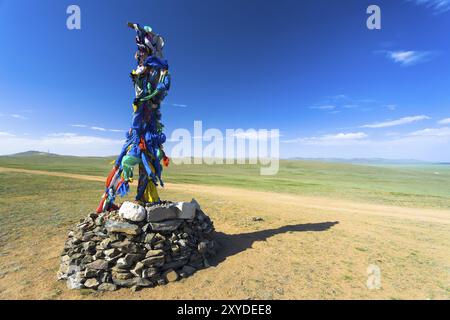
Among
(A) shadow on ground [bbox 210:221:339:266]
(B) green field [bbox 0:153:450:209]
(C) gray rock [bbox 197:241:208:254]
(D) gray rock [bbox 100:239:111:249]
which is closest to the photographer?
(D) gray rock [bbox 100:239:111:249]

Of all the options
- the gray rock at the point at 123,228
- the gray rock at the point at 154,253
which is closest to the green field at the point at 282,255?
the gray rock at the point at 154,253


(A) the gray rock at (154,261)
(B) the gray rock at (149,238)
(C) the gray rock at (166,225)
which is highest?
(C) the gray rock at (166,225)

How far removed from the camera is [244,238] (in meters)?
12.5

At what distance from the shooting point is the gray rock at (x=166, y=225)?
8.87 m

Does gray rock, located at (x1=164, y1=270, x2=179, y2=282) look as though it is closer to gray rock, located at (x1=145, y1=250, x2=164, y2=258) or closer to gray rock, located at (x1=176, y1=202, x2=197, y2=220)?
gray rock, located at (x1=145, y1=250, x2=164, y2=258)

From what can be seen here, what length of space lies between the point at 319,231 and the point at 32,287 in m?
14.8

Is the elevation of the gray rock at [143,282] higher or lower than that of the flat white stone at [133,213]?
lower

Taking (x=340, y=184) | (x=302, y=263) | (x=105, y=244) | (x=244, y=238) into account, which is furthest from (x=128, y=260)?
(x=340, y=184)

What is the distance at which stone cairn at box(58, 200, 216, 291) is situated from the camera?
26.0 ft

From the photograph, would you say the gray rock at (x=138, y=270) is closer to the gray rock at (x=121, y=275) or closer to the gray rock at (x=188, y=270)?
the gray rock at (x=121, y=275)

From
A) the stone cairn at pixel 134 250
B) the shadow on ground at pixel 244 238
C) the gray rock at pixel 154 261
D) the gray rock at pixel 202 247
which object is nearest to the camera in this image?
the stone cairn at pixel 134 250

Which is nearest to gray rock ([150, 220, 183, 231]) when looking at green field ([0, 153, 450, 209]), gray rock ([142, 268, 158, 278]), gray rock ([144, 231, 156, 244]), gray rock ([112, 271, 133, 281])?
gray rock ([144, 231, 156, 244])

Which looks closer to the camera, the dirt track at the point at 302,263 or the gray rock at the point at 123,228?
the dirt track at the point at 302,263
